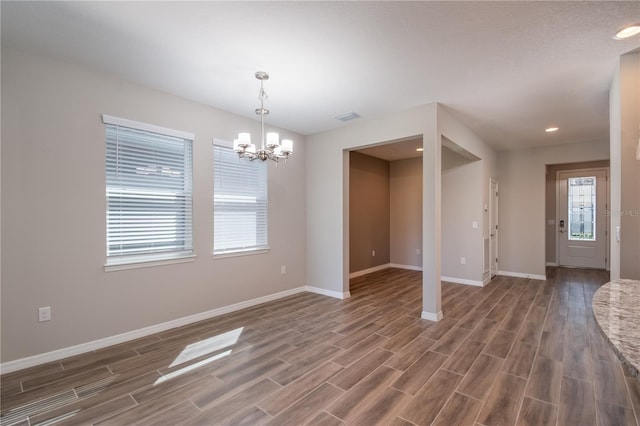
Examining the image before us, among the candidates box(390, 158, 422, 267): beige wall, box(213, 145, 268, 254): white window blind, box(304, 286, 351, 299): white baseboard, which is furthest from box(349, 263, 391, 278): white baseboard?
box(213, 145, 268, 254): white window blind

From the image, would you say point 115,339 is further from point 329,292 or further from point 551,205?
point 551,205

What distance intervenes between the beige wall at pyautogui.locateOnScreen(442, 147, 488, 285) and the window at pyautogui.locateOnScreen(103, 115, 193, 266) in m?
4.74

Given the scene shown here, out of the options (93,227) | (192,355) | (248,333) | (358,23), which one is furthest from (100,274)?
(358,23)

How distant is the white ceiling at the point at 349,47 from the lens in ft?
6.88

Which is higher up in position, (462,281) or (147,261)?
(147,261)

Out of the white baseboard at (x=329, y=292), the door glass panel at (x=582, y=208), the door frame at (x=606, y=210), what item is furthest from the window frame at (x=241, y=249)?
the door glass panel at (x=582, y=208)

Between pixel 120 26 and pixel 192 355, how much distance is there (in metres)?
2.90

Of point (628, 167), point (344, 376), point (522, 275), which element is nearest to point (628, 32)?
point (628, 167)

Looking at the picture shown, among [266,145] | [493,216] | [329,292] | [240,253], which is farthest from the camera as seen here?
[493,216]

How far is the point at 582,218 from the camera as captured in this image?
23.2 ft

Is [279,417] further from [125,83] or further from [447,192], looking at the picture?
[447,192]

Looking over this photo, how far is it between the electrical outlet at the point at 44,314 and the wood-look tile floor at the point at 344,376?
411 millimetres

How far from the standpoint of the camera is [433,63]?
280cm

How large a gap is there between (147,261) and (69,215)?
860mm
